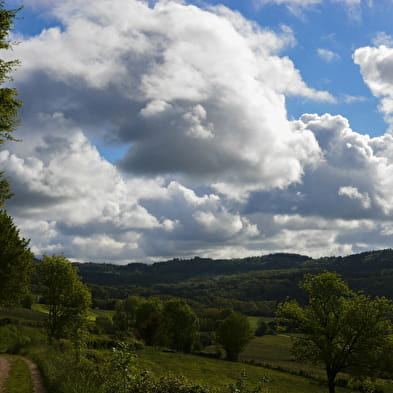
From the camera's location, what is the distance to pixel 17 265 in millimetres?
40125

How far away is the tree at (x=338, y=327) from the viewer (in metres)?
42.1

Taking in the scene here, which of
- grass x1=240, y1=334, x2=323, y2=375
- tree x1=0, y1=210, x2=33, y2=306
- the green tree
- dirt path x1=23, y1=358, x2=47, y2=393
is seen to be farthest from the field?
the green tree

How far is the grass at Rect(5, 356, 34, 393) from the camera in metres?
23.7

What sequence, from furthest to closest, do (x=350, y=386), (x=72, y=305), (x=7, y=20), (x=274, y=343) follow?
1. (x=274, y=343)
2. (x=350, y=386)
3. (x=72, y=305)
4. (x=7, y=20)

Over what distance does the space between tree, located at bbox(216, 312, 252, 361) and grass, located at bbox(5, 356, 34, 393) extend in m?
78.8

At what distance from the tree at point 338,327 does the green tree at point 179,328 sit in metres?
64.2

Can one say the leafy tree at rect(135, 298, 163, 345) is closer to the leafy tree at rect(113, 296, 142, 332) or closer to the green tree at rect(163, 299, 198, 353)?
the green tree at rect(163, 299, 198, 353)

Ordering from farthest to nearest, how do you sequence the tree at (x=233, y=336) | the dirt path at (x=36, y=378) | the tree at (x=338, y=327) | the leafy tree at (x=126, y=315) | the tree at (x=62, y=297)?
the leafy tree at (x=126, y=315)
the tree at (x=233, y=336)
the tree at (x=62, y=297)
the tree at (x=338, y=327)
the dirt path at (x=36, y=378)

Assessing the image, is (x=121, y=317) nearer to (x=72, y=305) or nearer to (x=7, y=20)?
(x=72, y=305)

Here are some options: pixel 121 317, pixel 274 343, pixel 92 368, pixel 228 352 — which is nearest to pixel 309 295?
pixel 92 368

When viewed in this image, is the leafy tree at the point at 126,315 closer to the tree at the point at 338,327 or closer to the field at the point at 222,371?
the field at the point at 222,371

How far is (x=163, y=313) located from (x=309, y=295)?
228 ft

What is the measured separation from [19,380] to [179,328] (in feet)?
276

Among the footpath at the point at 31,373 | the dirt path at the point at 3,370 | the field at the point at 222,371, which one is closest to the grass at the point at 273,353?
the field at the point at 222,371
